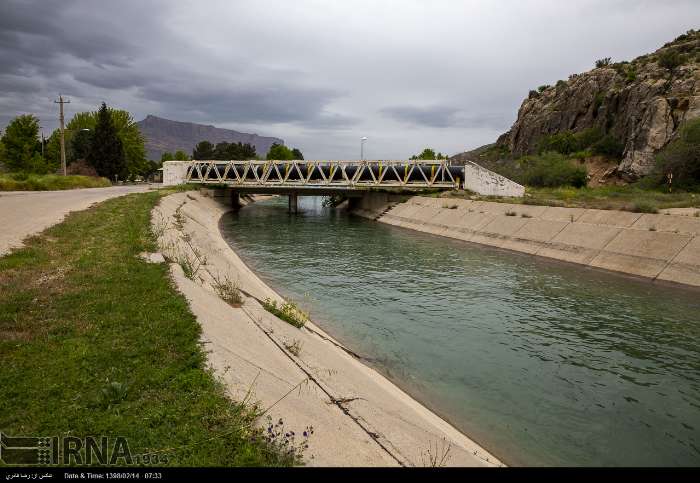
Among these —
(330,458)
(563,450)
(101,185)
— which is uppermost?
(101,185)

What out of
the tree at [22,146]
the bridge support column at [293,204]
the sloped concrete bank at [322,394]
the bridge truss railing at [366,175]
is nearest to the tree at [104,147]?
the tree at [22,146]

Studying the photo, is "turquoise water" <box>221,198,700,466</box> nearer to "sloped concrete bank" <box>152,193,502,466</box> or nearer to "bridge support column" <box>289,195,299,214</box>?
"sloped concrete bank" <box>152,193,502,466</box>

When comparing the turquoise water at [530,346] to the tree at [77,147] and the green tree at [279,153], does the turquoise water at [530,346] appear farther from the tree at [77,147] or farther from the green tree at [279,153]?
the green tree at [279,153]

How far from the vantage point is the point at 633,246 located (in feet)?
76.0

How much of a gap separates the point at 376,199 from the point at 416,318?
4536 centimetres

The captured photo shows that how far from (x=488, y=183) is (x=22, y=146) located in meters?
78.1

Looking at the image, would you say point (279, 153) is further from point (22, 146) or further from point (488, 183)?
point (488, 183)

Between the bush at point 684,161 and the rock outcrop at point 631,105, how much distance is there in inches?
524

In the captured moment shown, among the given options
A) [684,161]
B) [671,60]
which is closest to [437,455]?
[684,161]

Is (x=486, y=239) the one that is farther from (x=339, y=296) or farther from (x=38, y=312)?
(x=38, y=312)

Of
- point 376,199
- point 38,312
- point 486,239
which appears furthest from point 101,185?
point 38,312

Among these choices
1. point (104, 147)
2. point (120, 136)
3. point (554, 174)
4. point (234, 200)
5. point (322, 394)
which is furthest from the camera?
point (120, 136)

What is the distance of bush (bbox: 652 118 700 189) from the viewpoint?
4075 cm

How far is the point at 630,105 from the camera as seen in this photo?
217ft
